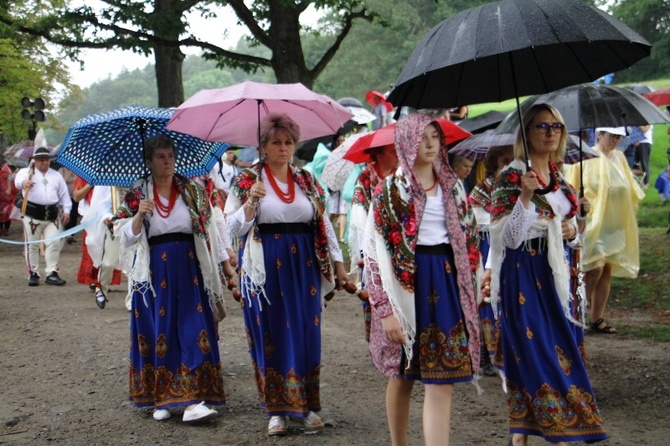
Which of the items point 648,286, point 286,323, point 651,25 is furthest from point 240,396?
point 651,25

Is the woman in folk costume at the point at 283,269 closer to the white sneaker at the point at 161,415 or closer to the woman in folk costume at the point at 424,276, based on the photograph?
the white sneaker at the point at 161,415

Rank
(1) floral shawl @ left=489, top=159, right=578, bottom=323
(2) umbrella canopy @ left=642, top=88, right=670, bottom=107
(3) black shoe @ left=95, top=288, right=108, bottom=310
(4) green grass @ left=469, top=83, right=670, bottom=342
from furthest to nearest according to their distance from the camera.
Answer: (2) umbrella canopy @ left=642, top=88, right=670, bottom=107 < (3) black shoe @ left=95, top=288, right=108, bottom=310 < (4) green grass @ left=469, top=83, right=670, bottom=342 < (1) floral shawl @ left=489, top=159, right=578, bottom=323

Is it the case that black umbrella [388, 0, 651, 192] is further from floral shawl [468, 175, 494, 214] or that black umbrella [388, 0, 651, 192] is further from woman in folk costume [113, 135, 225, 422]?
woman in folk costume [113, 135, 225, 422]

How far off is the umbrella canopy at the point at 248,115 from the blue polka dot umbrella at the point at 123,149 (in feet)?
0.72

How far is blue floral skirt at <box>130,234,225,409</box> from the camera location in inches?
245

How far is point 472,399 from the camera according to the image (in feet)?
21.8

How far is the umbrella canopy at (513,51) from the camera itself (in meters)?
4.40

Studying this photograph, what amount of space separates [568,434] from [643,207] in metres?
13.4

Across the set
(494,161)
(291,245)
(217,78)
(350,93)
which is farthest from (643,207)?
(217,78)

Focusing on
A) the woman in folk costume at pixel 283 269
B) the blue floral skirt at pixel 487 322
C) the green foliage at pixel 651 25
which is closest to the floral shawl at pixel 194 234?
the woman in folk costume at pixel 283 269

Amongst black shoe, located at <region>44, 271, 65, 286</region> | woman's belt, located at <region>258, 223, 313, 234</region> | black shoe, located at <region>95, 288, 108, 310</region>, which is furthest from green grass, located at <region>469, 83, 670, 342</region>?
black shoe, located at <region>44, 271, 65, 286</region>

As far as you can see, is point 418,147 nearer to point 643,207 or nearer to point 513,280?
point 513,280

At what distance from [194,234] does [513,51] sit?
8.29ft

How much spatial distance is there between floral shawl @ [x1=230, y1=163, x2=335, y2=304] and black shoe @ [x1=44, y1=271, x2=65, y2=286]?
30.7 ft
